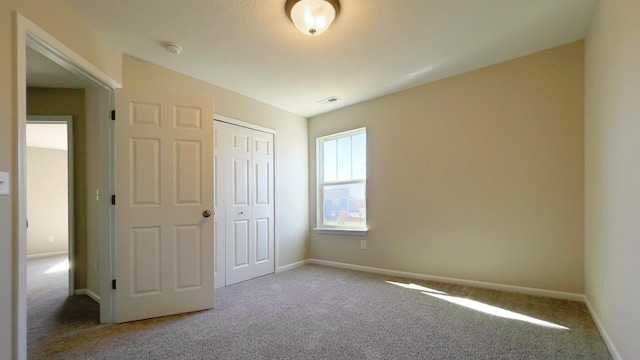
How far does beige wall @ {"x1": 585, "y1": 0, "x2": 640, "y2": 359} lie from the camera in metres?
1.49

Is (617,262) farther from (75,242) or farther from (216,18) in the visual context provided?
(75,242)

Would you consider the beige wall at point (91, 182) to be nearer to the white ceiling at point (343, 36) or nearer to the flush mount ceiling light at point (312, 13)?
the white ceiling at point (343, 36)

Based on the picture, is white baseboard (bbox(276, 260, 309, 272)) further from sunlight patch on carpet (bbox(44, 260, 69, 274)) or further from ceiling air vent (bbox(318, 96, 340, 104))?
sunlight patch on carpet (bbox(44, 260, 69, 274))

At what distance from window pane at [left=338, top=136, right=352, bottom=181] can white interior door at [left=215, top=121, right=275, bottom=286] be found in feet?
3.36

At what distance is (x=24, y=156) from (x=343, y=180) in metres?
3.34

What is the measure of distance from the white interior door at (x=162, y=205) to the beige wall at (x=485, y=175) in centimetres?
215

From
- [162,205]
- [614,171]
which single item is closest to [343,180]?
[162,205]

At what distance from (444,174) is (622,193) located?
1684mm

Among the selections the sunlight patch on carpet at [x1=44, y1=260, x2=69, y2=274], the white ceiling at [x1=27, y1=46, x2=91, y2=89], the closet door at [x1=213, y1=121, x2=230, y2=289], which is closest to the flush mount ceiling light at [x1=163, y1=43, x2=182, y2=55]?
the white ceiling at [x1=27, y1=46, x2=91, y2=89]

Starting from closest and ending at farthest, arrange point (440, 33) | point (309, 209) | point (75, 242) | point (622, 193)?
point (622, 193)
point (440, 33)
point (75, 242)
point (309, 209)

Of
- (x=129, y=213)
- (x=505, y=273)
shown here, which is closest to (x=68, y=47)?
(x=129, y=213)

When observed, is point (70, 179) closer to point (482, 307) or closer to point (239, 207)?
point (239, 207)

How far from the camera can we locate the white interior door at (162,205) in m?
2.41

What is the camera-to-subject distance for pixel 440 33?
236 centimetres
